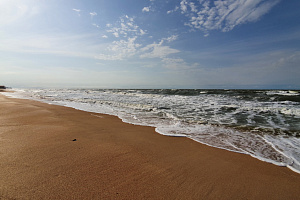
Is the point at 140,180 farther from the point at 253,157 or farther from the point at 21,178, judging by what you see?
the point at 253,157

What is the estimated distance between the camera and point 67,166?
2.17 m

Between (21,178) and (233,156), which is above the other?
(21,178)

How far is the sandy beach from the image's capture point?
171 centimetres

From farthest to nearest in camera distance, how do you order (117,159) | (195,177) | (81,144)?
(81,144), (117,159), (195,177)

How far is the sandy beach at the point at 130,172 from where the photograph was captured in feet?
5.61

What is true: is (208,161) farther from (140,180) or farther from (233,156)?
(140,180)

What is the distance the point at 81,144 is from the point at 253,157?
3408mm

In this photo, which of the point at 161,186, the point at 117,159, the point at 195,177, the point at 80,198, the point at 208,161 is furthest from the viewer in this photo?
the point at 208,161

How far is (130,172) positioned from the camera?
7.02 feet

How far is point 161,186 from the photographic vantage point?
1854mm

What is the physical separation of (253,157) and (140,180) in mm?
2325

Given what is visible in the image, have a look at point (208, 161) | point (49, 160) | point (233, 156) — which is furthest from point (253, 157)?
point (49, 160)

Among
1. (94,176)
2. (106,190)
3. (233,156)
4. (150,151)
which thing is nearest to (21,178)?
(94,176)

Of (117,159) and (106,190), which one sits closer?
(106,190)
